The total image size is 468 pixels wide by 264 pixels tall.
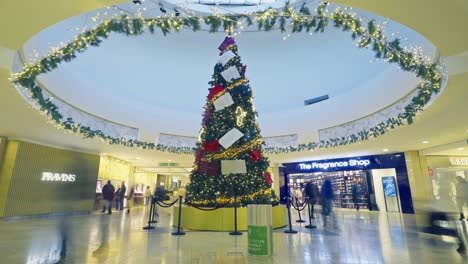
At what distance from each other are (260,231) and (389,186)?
13417 millimetres

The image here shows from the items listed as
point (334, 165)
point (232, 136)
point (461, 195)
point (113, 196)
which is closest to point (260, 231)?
point (232, 136)

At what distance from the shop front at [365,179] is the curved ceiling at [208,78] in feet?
13.2

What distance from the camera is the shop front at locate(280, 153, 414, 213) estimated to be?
1294cm

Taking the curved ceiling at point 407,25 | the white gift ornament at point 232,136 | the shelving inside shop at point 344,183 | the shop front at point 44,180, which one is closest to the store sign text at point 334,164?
the shelving inside shop at point 344,183

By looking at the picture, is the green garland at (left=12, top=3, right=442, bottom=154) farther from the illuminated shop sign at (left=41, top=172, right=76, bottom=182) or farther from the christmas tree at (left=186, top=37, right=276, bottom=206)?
the illuminated shop sign at (left=41, top=172, right=76, bottom=182)

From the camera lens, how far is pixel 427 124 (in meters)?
7.80

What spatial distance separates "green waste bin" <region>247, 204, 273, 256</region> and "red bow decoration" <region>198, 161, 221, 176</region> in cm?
240

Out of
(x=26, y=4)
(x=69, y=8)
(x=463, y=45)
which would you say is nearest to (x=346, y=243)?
(x=463, y=45)

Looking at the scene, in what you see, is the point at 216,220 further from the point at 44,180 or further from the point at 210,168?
the point at 44,180

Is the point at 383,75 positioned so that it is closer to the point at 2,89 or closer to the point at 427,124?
the point at 427,124

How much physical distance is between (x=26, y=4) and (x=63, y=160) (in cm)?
1031

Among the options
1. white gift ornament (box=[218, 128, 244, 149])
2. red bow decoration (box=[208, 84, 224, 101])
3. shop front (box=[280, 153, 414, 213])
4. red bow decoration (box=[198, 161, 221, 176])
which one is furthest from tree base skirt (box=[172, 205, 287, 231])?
shop front (box=[280, 153, 414, 213])

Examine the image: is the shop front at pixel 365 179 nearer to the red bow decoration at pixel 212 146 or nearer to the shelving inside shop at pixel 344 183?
the shelving inside shop at pixel 344 183

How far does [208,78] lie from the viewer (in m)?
13.6
